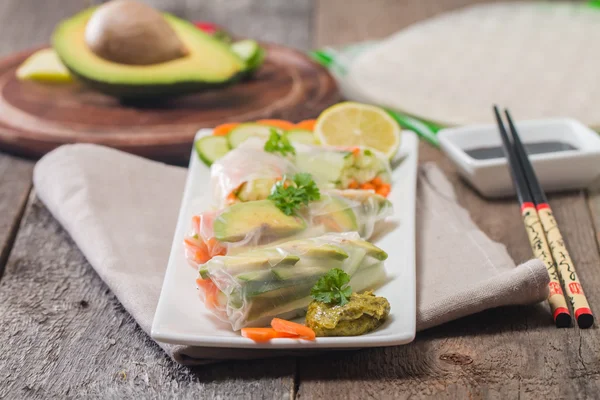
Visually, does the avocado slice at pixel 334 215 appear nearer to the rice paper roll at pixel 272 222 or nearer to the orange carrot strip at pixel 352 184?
the rice paper roll at pixel 272 222

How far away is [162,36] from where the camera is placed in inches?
124

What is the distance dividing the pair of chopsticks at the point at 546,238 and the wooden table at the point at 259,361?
0.16ft

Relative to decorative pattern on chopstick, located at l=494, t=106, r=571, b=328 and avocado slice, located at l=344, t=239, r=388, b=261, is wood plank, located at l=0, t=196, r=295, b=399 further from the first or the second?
decorative pattern on chopstick, located at l=494, t=106, r=571, b=328

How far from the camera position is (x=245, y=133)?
2.60 m

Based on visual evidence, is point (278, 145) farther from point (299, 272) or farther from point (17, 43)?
point (17, 43)

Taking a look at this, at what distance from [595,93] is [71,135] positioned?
6.65ft

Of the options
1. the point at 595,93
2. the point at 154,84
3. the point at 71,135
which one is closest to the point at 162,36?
the point at 154,84

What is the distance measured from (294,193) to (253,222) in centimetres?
16

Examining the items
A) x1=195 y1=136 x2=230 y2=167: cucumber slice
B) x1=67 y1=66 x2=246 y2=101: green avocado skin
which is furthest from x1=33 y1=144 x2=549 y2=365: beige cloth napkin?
x1=67 y1=66 x2=246 y2=101: green avocado skin

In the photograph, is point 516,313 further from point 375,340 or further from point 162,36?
point 162,36

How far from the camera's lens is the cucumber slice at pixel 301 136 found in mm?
2600

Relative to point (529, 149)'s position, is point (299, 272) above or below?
below

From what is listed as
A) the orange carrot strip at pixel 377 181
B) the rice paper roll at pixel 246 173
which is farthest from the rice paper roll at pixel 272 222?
the orange carrot strip at pixel 377 181

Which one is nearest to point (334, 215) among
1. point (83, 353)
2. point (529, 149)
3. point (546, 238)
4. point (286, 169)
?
point (286, 169)
